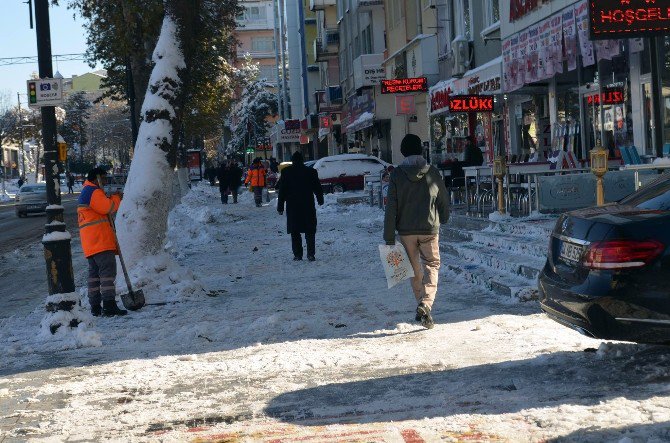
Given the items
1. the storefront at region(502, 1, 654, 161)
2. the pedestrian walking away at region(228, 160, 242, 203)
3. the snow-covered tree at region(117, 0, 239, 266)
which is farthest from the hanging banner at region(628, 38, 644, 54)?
the pedestrian walking away at region(228, 160, 242, 203)

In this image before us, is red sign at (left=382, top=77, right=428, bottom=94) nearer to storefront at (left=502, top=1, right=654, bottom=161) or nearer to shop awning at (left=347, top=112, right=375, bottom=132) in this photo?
storefront at (left=502, top=1, right=654, bottom=161)

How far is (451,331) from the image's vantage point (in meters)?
9.71

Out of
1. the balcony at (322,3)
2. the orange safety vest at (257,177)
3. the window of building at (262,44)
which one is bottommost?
the orange safety vest at (257,177)

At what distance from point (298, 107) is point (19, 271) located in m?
67.4

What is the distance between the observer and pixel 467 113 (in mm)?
28734

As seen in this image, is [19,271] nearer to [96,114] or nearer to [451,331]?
[451,331]

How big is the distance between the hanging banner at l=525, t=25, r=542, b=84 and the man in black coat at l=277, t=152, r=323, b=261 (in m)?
6.60

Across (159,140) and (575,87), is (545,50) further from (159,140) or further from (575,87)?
(159,140)

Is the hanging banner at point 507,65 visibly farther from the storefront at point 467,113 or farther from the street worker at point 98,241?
the street worker at point 98,241

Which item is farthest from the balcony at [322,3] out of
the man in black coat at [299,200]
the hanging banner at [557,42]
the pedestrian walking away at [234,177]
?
the man in black coat at [299,200]

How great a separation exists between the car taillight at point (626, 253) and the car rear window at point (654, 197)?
49 cm

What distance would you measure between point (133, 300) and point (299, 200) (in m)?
5.24

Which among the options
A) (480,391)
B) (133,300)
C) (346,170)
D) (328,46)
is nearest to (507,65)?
(133,300)

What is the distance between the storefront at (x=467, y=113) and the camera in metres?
25.7
